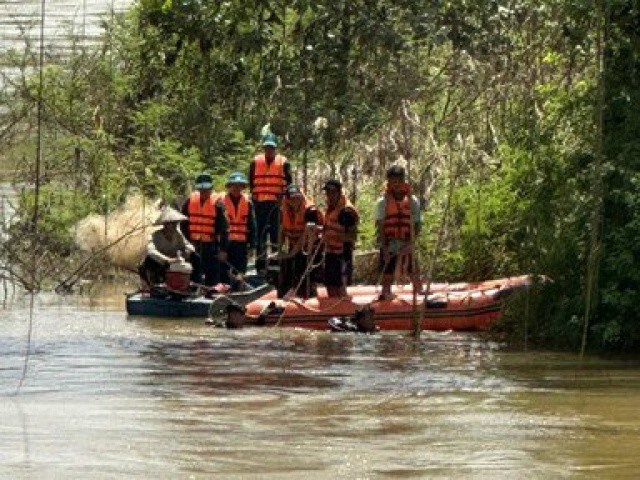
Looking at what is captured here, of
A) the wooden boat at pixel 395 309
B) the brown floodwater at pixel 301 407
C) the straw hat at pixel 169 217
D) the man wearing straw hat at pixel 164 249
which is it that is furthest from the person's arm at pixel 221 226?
the brown floodwater at pixel 301 407

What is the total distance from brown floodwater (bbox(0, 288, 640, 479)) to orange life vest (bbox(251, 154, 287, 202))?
298cm

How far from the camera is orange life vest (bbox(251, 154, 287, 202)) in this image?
2356cm

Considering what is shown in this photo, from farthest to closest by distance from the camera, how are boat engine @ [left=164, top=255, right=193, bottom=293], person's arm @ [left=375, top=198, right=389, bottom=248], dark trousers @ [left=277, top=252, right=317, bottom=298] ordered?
boat engine @ [left=164, top=255, right=193, bottom=293]
dark trousers @ [left=277, top=252, right=317, bottom=298]
person's arm @ [left=375, top=198, right=389, bottom=248]

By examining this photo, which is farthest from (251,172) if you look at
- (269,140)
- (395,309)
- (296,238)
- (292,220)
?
(395,309)

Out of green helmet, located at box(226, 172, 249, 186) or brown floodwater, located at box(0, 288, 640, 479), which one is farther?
green helmet, located at box(226, 172, 249, 186)

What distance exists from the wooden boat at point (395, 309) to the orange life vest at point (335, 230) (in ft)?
1.77

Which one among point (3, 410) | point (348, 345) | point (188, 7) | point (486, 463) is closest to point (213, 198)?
point (348, 345)

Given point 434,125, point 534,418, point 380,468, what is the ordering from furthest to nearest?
point 434,125
point 534,418
point 380,468

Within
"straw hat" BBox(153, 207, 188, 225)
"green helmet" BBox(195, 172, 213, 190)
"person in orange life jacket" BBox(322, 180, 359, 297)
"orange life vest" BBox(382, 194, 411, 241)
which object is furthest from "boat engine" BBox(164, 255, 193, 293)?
"orange life vest" BBox(382, 194, 411, 241)

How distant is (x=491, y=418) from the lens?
1448 cm

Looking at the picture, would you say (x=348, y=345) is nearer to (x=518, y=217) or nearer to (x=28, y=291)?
(x=518, y=217)

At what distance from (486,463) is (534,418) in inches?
77.9

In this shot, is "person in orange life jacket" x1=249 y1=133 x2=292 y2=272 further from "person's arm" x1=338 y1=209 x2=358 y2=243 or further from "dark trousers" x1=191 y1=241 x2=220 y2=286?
"person's arm" x1=338 y1=209 x2=358 y2=243

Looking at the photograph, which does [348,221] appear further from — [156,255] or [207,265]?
[207,265]
